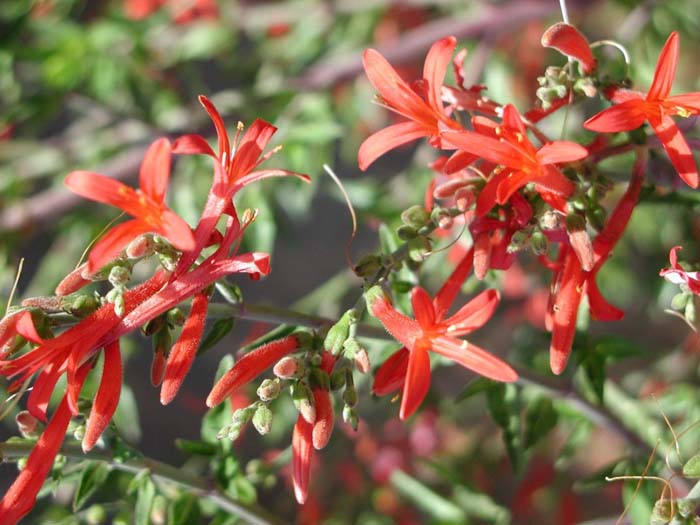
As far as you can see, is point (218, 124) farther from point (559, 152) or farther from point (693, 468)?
point (693, 468)

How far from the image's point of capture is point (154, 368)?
1.15 m

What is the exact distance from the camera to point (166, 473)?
1315 mm

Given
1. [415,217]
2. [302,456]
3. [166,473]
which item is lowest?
[166,473]

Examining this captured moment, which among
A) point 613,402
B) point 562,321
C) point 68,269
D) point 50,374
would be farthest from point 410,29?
point 50,374

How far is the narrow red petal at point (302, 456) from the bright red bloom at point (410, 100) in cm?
37

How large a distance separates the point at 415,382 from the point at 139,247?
387 mm

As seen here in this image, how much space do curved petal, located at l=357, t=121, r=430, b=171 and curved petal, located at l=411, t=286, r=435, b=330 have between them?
194 mm

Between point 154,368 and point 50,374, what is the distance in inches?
5.3

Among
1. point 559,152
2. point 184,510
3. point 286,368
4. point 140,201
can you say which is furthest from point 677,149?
point 184,510

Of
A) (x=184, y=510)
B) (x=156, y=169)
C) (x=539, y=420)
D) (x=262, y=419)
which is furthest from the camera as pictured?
(x=539, y=420)

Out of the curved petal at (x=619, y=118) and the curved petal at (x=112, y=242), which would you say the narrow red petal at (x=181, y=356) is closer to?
the curved petal at (x=112, y=242)

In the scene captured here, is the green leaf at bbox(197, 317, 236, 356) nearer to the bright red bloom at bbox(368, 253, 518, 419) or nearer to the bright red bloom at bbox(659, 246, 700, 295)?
the bright red bloom at bbox(368, 253, 518, 419)

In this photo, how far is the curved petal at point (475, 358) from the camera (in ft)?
3.54

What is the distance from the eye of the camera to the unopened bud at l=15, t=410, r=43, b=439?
46.7 inches
